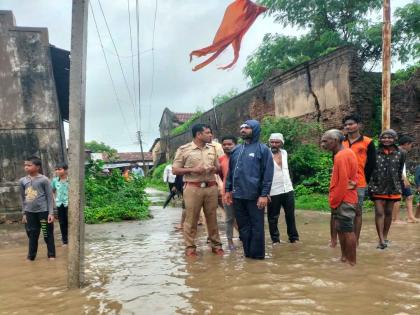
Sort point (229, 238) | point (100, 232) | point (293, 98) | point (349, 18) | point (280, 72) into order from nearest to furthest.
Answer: point (229, 238)
point (100, 232)
point (293, 98)
point (280, 72)
point (349, 18)

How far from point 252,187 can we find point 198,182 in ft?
2.58

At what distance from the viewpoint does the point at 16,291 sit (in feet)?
14.1

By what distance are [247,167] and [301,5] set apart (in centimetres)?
2280

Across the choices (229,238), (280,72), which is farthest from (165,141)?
(229,238)

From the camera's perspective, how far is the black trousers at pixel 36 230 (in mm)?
6004

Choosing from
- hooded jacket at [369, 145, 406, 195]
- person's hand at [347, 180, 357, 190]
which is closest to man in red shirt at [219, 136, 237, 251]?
person's hand at [347, 180, 357, 190]

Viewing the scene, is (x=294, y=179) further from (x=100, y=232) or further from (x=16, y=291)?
(x=16, y=291)

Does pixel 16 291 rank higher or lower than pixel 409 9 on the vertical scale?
lower

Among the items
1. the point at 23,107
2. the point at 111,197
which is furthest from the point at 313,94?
the point at 23,107

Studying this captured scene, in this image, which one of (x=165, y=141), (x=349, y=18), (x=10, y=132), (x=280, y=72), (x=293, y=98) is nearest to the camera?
(x=10, y=132)

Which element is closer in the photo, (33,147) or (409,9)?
(33,147)

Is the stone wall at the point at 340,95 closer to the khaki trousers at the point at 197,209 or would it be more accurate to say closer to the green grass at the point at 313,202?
the green grass at the point at 313,202

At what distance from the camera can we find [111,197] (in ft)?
40.1

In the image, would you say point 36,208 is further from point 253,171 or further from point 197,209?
point 253,171
